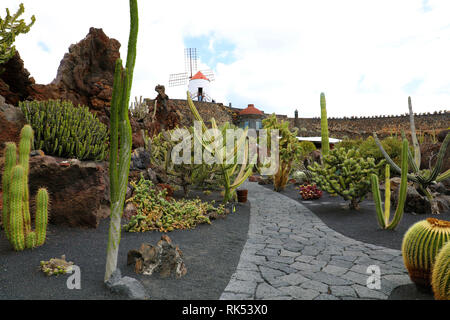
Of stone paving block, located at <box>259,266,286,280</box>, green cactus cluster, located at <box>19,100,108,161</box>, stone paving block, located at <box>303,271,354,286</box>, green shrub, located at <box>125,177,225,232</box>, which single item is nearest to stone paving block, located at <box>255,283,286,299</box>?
stone paving block, located at <box>259,266,286,280</box>

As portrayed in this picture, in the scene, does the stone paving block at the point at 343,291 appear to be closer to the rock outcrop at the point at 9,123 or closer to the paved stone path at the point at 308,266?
the paved stone path at the point at 308,266

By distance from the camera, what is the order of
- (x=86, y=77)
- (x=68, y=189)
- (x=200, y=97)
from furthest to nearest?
(x=200, y=97) → (x=86, y=77) → (x=68, y=189)

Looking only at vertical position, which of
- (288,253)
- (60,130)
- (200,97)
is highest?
(200,97)

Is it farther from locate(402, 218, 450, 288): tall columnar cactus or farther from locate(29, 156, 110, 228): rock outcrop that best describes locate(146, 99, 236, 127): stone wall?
locate(402, 218, 450, 288): tall columnar cactus

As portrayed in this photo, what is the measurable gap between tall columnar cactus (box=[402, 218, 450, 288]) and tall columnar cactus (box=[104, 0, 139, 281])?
10.7 ft

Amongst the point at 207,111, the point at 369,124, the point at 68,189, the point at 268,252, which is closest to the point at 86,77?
the point at 68,189

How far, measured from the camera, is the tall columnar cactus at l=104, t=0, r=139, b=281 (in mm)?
2672

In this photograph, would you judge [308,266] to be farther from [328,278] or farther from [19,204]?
[19,204]

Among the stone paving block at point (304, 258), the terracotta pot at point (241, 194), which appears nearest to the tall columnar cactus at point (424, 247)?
the stone paving block at point (304, 258)

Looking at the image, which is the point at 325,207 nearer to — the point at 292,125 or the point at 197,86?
the point at 292,125

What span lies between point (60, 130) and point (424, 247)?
618cm

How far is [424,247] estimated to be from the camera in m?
3.06

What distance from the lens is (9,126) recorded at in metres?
4.97
